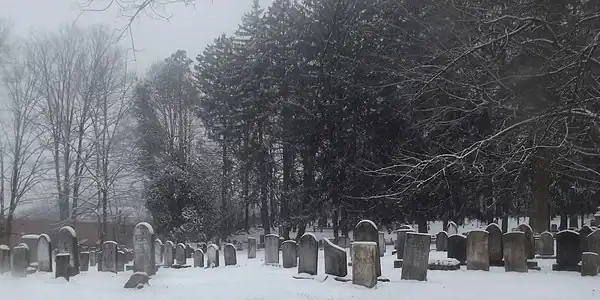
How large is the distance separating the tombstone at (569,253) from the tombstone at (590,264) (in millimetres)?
872

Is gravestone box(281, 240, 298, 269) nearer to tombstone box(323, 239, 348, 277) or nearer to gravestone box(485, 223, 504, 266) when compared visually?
tombstone box(323, 239, 348, 277)

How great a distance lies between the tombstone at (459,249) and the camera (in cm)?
1286

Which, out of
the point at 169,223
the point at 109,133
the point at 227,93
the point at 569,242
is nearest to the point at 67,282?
the point at 569,242

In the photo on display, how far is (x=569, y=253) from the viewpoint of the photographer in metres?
12.1

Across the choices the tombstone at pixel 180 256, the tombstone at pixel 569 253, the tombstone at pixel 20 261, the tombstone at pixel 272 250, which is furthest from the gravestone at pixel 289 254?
the tombstone at pixel 569 253

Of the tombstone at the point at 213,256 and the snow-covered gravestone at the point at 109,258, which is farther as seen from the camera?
the tombstone at the point at 213,256

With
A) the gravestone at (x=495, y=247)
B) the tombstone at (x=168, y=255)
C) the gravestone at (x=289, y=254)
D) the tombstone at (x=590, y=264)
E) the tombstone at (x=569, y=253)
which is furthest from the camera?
the tombstone at (x=168, y=255)

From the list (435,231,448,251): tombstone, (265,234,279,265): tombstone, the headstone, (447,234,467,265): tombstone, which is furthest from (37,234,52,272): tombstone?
(435,231,448,251): tombstone

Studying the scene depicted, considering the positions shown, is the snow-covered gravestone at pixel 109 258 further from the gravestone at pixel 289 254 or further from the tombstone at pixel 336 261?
the tombstone at pixel 336 261

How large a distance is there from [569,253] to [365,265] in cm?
552

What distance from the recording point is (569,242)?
1215cm

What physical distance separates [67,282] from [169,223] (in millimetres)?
19181

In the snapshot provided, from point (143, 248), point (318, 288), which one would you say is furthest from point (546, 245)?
point (143, 248)

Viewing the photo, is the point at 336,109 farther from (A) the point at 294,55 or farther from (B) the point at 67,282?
(B) the point at 67,282
